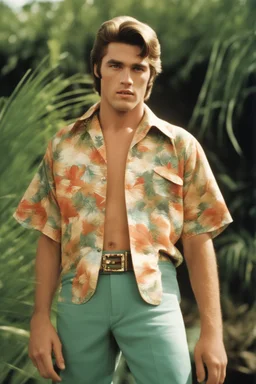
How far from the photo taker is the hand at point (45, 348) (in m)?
1.84

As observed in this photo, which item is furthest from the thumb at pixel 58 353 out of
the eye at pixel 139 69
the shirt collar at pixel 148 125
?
the eye at pixel 139 69

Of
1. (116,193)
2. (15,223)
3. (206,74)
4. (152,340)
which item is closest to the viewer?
(152,340)

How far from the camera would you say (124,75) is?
1.87 metres

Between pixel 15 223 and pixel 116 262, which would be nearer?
pixel 116 262

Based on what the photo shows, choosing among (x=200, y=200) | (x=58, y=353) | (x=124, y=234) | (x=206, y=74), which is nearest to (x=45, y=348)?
(x=58, y=353)

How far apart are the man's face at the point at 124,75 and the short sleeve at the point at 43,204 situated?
0.21 metres

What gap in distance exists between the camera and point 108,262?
1.84m

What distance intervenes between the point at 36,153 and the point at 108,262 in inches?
36.3

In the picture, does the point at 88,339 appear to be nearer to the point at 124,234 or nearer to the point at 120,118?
the point at 124,234

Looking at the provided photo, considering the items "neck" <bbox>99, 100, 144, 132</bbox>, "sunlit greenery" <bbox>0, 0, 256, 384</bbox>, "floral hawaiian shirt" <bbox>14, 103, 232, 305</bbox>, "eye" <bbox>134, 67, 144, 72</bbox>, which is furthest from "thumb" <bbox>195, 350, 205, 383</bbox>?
"sunlit greenery" <bbox>0, 0, 256, 384</bbox>

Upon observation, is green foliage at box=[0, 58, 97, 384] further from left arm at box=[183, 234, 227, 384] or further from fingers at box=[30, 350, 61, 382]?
left arm at box=[183, 234, 227, 384]

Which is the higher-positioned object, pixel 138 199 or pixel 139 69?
pixel 139 69

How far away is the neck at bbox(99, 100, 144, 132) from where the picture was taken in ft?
6.37

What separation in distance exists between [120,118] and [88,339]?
0.50m
